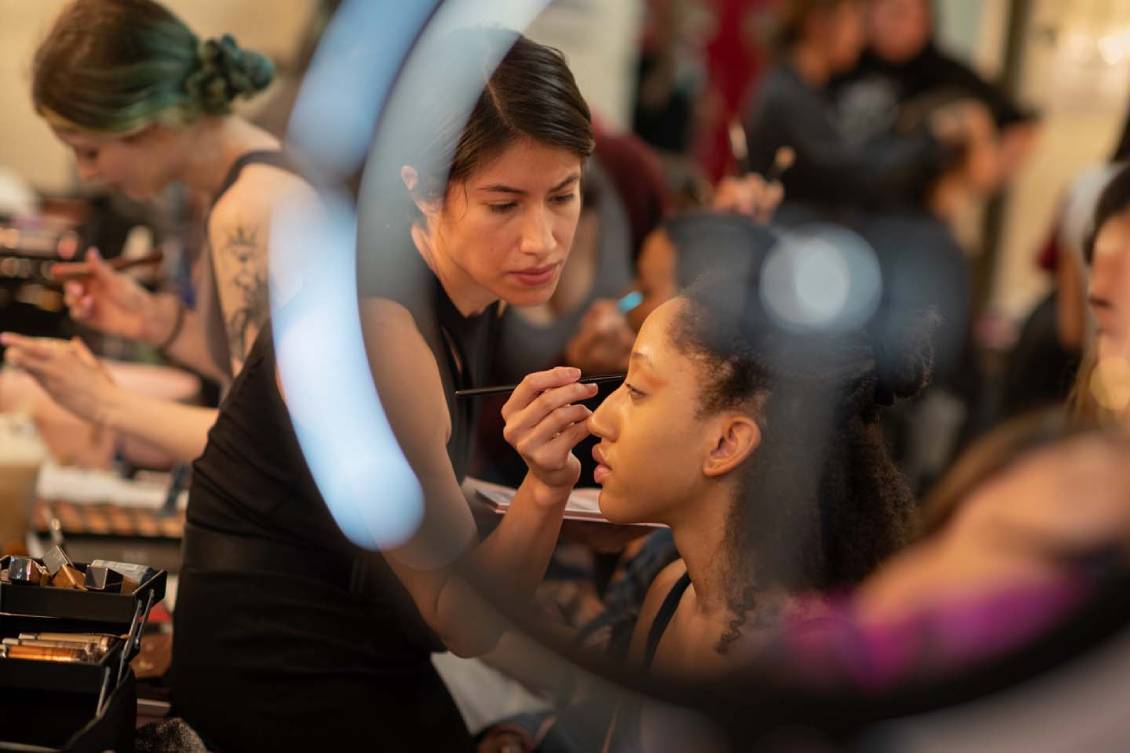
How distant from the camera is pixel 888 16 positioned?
2.21 metres

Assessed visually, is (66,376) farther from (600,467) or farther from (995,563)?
(995,563)

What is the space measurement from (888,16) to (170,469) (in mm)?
1352

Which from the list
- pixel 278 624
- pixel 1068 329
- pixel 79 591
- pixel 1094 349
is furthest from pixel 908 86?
pixel 79 591

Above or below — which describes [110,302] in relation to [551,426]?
below

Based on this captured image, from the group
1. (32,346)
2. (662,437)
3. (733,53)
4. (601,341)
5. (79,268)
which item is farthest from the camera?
(733,53)

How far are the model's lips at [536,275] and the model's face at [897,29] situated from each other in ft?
5.26

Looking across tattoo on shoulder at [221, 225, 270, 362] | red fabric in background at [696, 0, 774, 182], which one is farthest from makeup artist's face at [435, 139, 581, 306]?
red fabric in background at [696, 0, 774, 182]

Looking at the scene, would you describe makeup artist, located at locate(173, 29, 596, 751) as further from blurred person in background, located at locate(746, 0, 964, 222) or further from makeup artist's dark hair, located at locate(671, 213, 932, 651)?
blurred person in background, located at locate(746, 0, 964, 222)

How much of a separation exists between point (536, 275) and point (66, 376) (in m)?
0.55

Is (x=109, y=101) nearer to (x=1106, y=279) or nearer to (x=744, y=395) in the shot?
(x=744, y=395)

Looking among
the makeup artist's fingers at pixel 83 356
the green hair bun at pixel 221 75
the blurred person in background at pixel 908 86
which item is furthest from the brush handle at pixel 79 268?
the blurred person in background at pixel 908 86

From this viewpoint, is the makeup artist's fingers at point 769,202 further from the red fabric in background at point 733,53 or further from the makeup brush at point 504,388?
the red fabric in background at point 733,53

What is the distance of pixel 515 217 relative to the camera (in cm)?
74

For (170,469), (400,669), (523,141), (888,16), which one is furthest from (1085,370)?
(888,16)
